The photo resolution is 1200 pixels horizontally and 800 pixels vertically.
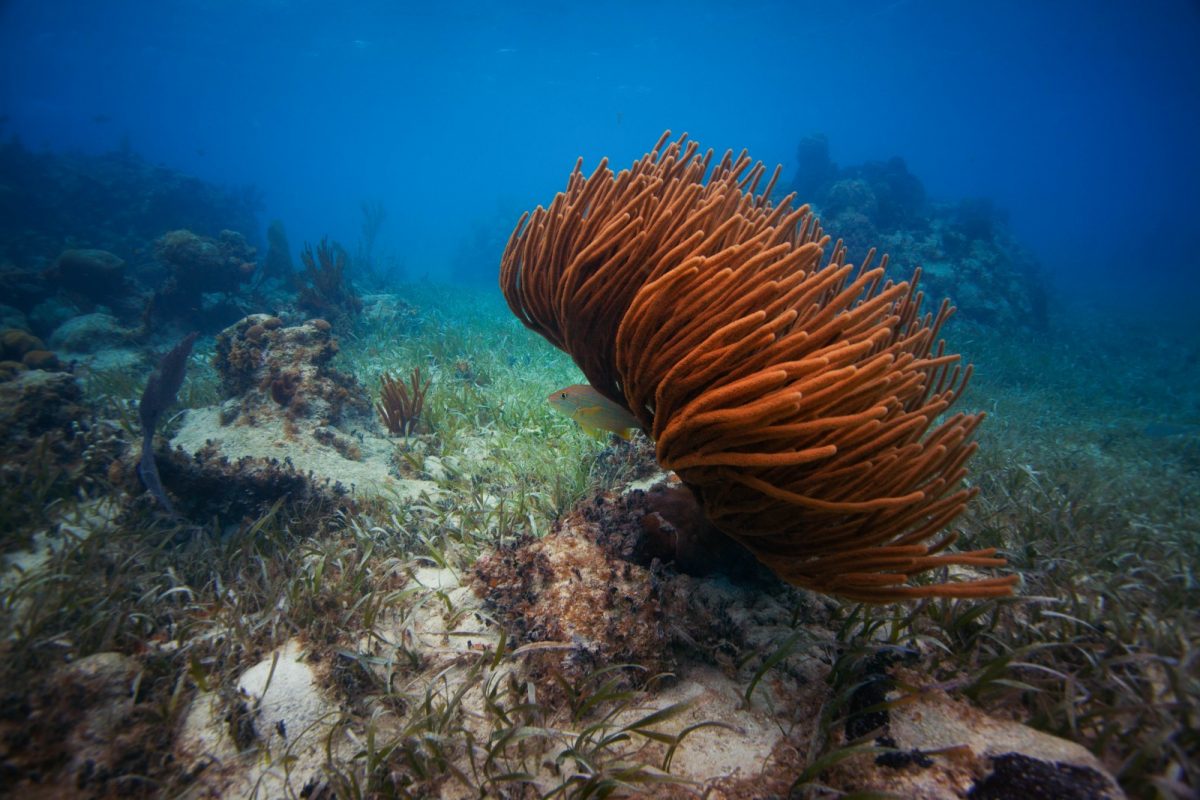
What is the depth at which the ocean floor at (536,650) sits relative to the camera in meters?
1.94

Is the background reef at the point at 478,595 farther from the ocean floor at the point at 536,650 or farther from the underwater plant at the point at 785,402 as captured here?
the underwater plant at the point at 785,402

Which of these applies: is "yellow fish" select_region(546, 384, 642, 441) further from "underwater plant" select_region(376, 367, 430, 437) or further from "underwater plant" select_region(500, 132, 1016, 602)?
"underwater plant" select_region(376, 367, 430, 437)

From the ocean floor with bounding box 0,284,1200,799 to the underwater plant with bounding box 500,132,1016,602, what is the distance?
593 millimetres

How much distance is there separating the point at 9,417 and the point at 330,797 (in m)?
6.02

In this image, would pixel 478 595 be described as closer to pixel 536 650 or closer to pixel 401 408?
pixel 536 650

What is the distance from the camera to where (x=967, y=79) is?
70250 mm

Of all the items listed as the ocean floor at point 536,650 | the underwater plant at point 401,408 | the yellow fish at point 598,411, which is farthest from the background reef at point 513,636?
the underwater plant at point 401,408

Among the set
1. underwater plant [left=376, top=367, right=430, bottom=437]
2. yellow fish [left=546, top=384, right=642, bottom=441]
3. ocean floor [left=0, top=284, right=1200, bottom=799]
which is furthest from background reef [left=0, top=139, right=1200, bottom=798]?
underwater plant [left=376, top=367, right=430, bottom=437]

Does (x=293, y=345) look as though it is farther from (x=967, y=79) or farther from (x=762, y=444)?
(x=967, y=79)

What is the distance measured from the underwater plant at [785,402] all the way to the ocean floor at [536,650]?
0.59m

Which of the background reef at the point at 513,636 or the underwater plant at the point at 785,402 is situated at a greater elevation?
the underwater plant at the point at 785,402

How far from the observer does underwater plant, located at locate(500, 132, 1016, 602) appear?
1.75 metres

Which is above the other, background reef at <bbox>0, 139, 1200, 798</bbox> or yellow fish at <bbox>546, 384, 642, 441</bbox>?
yellow fish at <bbox>546, 384, 642, 441</bbox>

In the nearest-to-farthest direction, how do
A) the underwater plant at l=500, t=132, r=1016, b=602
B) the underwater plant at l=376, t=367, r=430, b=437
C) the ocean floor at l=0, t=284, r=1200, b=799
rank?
1. the underwater plant at l=500, t=132, r=1016, b=602
2. the ocean floor at l=0, t=284, r=1200, b=799
3. the underwater plant at l=376, t=367, r=430, b=437
